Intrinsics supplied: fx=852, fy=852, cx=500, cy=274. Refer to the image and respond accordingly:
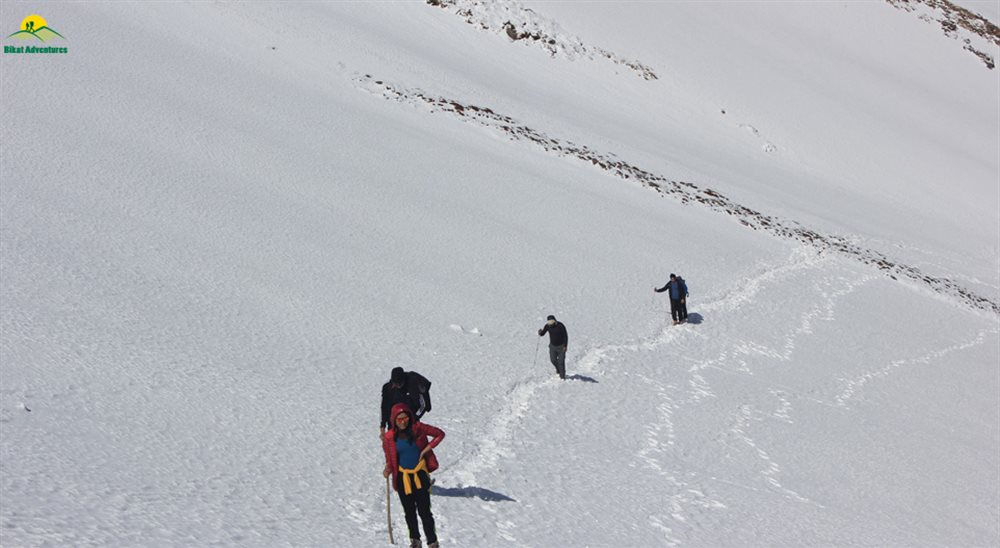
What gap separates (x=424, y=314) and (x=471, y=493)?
7850 millimetres

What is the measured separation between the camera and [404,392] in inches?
426

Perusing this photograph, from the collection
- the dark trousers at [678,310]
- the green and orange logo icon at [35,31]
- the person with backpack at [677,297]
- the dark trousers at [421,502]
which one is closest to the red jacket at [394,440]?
the dark trousers at [421,502]

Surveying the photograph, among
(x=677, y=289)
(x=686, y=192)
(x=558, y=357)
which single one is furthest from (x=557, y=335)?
(x=686, y=192)

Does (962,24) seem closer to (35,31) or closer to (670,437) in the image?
(35,31)

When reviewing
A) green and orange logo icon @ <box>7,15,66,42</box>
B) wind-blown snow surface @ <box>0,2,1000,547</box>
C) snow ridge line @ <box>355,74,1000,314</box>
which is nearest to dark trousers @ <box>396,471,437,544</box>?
wind-blown snow surface @ <box>0,2,1000,547</box>

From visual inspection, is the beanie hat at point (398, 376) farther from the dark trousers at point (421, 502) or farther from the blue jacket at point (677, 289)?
the blue jacket at point (677, 289)

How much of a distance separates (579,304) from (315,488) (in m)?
12.5

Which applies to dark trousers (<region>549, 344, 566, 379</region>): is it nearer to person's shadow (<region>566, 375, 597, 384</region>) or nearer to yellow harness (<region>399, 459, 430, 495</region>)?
person's shadow (<region>566, 375, 597, 384</region>)

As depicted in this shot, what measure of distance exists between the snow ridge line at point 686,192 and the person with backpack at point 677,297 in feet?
41.1

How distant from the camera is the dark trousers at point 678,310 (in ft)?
74.9

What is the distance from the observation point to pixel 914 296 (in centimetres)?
3278

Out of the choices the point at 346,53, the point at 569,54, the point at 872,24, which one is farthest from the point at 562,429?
the point at 872,24

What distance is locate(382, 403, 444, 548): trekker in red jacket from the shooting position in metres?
8.94

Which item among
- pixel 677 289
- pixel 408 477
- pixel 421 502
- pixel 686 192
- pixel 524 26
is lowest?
pixel 421 502
